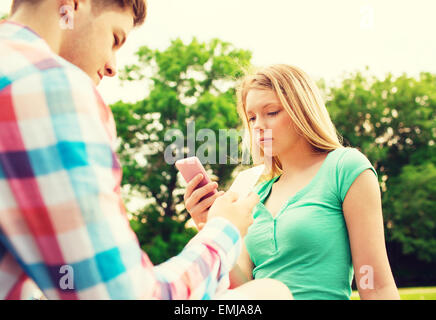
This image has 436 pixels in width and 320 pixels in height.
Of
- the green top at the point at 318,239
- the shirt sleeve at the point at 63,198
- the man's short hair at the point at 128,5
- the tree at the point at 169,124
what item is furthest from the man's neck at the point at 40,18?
the tree at the point at 169,124

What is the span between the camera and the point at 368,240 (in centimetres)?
181

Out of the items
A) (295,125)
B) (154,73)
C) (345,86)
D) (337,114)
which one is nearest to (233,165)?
(154,73)

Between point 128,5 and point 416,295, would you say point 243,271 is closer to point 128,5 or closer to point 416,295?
point 128,5

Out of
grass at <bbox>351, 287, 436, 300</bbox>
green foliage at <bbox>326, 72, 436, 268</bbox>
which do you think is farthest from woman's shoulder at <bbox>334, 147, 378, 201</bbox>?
green foliage at <bbox>326, 72, 436, 268</bbox>

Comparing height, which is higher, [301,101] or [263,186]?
[301,101]

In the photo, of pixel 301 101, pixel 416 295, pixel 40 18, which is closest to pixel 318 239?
pixel 301 101

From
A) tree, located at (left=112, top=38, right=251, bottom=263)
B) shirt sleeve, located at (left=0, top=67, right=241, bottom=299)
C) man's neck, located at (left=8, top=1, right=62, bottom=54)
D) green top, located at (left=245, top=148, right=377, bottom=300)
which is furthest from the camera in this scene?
tree, located at (left=112, top=38, right=251, bottom=263)

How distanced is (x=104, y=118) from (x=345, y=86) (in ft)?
84.1

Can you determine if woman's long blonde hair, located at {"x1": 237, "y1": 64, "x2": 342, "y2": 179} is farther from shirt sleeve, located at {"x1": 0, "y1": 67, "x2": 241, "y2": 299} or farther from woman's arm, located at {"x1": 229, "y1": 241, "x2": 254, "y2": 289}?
shirt sleeve, located at {"x1": 0, "y1": 67, "x2": 241, "y2": 299}

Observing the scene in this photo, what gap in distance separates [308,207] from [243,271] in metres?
0.58

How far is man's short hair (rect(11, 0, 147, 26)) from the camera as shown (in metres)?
1.17

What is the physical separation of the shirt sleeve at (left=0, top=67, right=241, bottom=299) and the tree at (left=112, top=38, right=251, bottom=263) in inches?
625

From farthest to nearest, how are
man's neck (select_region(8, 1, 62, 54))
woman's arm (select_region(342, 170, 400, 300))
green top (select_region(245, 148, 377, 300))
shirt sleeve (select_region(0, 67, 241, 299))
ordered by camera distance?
green top (select_region(245, 148, 377, 300)), woman's arm (select_region(342, 170, 400, 300)), man's neck (select_region(8, 1, 62, 54)), shirt sleeve (select_region(0, 67, 241, 299))

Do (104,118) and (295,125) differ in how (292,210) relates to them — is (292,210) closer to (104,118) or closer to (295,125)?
(295,125)
